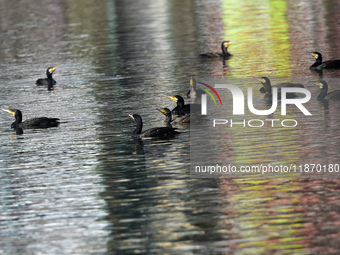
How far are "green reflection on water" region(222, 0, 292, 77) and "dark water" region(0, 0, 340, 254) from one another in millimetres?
229

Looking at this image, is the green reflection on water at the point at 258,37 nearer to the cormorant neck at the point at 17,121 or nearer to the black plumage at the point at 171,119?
the black plumage at the point at 171,119

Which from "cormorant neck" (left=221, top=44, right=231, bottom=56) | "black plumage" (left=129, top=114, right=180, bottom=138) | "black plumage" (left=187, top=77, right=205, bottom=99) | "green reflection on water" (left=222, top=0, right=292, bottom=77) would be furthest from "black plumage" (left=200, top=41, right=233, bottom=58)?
"black plumage" (left=129, top=114, right=180, bottom=138)

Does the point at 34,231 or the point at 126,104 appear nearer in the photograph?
the point at 34,231

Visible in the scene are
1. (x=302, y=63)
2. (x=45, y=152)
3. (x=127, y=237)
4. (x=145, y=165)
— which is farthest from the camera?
(x=302, y=63)

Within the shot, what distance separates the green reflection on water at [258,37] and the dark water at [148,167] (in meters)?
0.23

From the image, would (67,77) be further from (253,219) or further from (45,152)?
(253,219)

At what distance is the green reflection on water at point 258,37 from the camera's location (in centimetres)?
3956

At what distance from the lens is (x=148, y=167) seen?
21.6 meters

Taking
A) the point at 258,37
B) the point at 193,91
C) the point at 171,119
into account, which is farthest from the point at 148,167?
the point at 258,37

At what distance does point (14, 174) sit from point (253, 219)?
7.95m

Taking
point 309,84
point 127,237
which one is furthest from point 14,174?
point 309,84

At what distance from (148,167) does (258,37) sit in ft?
111

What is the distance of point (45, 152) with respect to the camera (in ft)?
79.2

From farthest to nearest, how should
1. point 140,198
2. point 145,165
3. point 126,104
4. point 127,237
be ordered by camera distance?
1. point 126,104
2. point 145,165
3. point 140,198
4. point 127,237
